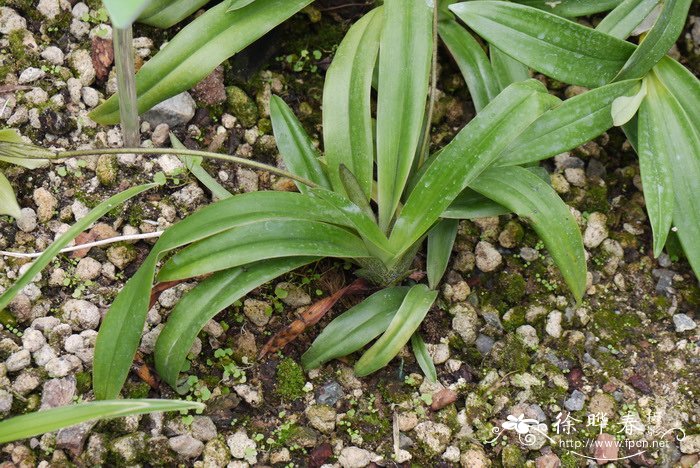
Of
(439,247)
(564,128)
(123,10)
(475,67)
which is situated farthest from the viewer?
(475,67)

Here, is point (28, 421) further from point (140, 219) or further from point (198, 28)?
point (198, 28)

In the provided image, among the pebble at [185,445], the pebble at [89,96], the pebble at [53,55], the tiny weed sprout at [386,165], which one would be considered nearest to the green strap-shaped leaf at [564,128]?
the tiny weed sprout at [386,165]

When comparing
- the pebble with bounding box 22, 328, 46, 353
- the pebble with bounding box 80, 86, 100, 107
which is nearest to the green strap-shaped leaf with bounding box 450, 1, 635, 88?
the pebble with bounding box 80, 86, 100, 107

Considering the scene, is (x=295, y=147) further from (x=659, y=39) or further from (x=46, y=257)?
(x=659, y=39)

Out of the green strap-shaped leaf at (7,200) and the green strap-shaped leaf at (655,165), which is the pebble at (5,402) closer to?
the green strap-shaped leaf at (7,200)

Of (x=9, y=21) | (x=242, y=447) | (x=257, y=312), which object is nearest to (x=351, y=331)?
(x=257, y=312)

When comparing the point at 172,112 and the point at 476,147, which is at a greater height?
the point at 172,112

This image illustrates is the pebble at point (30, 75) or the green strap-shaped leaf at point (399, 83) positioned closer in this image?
the green strap-shaped leaf at point (399, 83)
